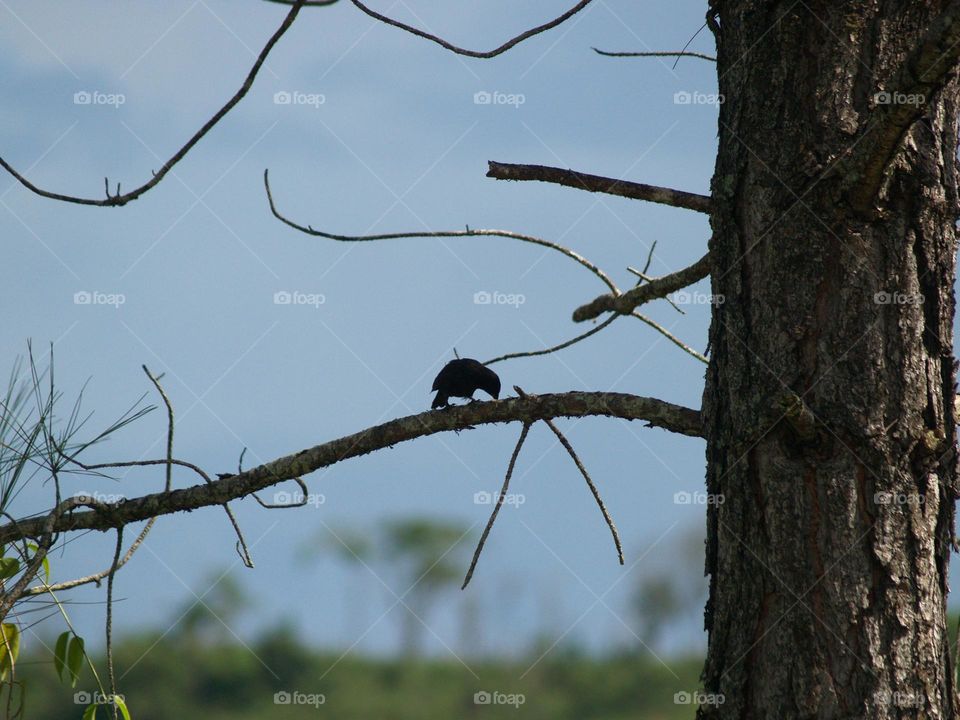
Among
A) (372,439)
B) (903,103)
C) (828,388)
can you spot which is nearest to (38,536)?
(372,439)

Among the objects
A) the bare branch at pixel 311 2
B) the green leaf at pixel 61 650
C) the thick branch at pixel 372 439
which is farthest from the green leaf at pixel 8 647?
the bare branch at pixel 311 2

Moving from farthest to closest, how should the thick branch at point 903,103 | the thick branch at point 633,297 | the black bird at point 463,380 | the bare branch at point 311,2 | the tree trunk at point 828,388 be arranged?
the black bird at point 463,380 < the thick branch at point 633,297 < the tree trunk at point 828,388 < the thick branch at point 903,103 < the bare branch at point 311,2

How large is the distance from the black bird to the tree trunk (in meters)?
1.48

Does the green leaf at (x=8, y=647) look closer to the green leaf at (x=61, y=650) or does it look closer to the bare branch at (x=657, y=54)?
the green leaf at (x=61, y=650)

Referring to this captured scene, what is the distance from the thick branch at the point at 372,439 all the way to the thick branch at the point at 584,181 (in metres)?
0.59

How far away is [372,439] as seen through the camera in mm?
2854

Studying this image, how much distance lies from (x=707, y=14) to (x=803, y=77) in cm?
44

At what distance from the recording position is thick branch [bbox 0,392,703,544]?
2.53 meters

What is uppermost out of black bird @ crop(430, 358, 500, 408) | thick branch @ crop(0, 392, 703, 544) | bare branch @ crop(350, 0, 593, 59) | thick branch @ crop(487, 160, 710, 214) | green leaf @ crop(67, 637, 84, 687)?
bare branch @ crop(350, 0, 593, 59)

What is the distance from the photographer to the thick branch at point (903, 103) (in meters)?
1.84

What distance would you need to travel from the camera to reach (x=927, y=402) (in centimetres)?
214

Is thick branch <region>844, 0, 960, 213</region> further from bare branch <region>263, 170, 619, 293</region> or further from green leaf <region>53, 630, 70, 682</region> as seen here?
green leaf <region>53, 630, 70, 682</region>

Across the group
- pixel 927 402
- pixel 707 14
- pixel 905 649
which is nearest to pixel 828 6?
pixel 707 14

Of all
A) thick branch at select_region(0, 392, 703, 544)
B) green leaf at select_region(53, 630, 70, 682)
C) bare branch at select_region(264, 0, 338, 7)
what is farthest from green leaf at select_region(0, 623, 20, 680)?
bare branch at select_region(264, 0, 338, 7)
